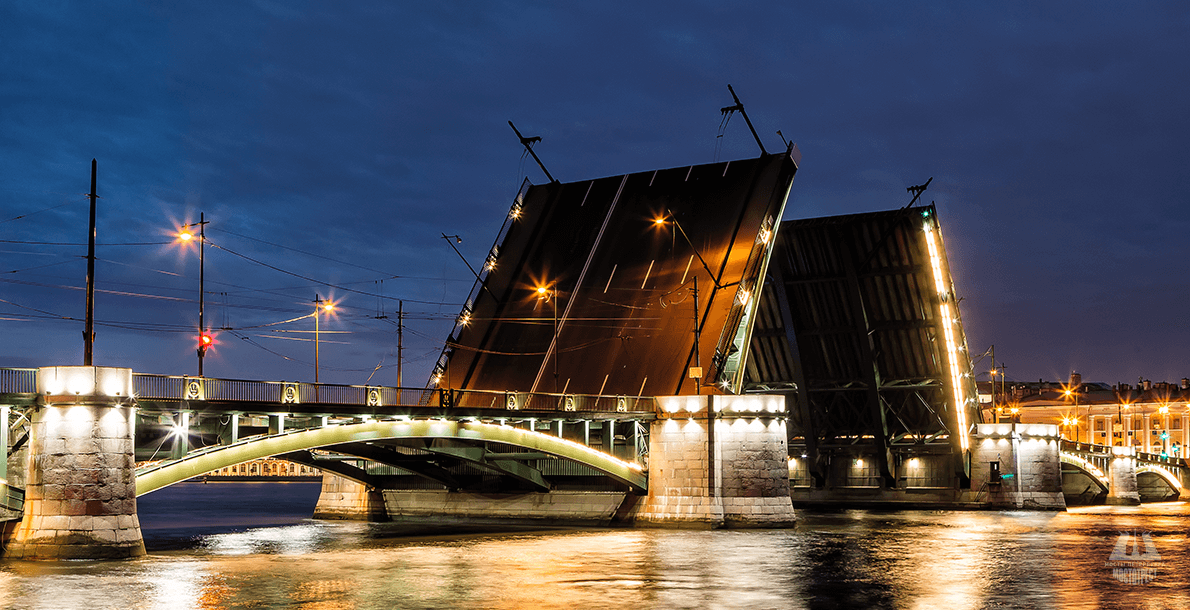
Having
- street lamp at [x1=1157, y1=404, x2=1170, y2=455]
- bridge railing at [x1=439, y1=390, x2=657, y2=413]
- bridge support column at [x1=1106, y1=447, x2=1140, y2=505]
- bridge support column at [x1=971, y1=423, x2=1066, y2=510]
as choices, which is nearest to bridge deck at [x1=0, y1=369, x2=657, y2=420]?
bridge railing at [x1=439, y1=390, x2=657, y2=413]

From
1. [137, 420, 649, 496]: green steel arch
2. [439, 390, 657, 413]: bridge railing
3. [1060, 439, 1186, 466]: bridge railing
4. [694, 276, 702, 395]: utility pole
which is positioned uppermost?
[694, 276, 702, 395]: utility pole

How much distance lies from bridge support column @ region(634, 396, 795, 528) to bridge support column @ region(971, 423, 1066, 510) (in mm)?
21835

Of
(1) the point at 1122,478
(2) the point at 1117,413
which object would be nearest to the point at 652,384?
(1) the point at 1122,478

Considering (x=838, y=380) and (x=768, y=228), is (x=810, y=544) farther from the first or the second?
(x=838, y=380)

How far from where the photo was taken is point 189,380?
102 feet

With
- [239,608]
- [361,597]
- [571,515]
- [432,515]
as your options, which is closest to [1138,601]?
[361,597]

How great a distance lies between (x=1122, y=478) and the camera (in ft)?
270

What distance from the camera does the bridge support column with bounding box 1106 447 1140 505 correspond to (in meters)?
81.6

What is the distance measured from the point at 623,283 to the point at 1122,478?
48.3 metres

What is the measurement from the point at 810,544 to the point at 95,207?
21.1 metres

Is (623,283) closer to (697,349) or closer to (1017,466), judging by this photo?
(697,349)

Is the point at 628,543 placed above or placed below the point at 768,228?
below
